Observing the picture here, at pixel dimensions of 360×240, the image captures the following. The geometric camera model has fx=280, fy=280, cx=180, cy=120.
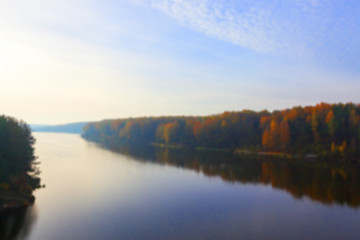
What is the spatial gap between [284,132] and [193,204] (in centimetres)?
4783

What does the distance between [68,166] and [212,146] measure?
46576 mm

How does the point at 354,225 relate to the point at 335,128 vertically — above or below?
below

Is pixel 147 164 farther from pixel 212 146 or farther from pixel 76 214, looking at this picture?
pixel 212 146

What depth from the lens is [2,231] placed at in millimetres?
19609

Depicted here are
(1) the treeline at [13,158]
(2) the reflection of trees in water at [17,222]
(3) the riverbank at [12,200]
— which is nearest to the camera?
(2) the reflection of trees in water at [17,222]

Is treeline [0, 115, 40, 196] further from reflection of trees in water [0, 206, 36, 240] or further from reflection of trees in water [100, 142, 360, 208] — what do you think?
reflection of trees in water [100, 142, 360, 208]

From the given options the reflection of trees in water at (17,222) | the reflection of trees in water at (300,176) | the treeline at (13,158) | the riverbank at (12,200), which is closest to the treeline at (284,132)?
the reflection of trees in water at (300,176)

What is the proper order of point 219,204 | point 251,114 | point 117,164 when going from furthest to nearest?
point 251,114
point 117,164
point 219,204

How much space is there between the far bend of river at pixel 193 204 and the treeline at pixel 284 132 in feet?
56.6

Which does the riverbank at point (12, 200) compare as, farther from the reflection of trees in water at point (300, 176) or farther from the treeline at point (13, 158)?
the reflection of trees in water at point (300, 176)

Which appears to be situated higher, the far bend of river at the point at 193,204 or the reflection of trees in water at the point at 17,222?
the far bend of river at the point at 193,204

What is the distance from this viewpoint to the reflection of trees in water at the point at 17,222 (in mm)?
19344

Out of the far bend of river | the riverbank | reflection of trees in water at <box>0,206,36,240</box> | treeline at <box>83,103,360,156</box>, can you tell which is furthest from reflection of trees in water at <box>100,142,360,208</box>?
reflection of trees in water at <box>0,206,36,240</box>

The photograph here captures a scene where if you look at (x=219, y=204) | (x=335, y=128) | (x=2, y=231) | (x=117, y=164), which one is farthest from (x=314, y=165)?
(x=2, y=231)
